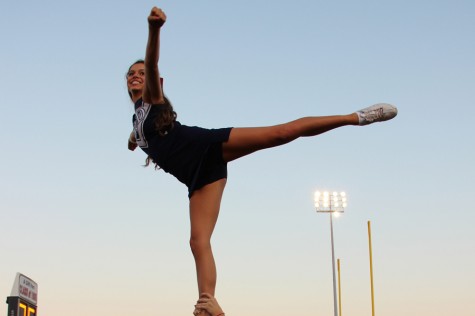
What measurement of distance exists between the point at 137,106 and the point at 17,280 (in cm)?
868

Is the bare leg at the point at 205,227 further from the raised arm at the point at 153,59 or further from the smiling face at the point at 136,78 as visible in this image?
the smiling face at the point at 136,78

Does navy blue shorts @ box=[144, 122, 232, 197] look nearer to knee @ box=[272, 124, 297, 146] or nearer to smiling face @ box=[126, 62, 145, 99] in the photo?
knee @ box=[272, 124, 297, 146]

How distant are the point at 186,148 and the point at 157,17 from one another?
1067 mm

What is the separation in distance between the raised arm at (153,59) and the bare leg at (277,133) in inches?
26.5

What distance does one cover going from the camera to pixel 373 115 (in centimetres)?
579

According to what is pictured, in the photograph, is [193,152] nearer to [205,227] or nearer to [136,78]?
[205,227]

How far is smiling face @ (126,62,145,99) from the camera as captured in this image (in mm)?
5922

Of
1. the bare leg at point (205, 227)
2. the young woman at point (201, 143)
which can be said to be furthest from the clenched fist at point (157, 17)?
the bare leg at point (205, 227)

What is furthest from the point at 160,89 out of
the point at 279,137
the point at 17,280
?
the point at 17,280

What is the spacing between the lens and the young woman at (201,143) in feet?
17.8

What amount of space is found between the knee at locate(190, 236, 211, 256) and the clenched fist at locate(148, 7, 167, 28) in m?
1.66

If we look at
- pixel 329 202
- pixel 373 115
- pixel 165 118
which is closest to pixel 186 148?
pixel 165 118

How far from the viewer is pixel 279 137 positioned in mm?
5406

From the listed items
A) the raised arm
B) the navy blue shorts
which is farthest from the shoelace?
the raised arm
